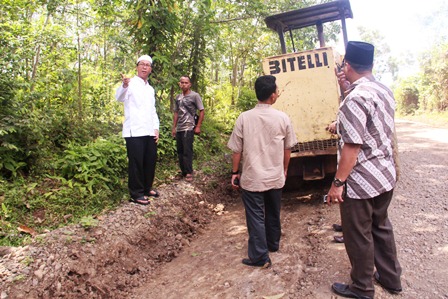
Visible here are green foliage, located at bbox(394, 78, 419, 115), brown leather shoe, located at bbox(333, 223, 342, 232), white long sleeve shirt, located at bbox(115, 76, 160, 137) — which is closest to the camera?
brown leather shoe, located at bbox(333, 223, 342, 232)

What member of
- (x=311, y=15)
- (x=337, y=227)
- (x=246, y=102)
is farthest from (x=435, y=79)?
(x=337, y=227)

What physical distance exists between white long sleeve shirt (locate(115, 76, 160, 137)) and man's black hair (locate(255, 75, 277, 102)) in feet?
6.11

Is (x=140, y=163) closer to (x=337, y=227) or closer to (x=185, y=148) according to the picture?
(x=185, y=148)

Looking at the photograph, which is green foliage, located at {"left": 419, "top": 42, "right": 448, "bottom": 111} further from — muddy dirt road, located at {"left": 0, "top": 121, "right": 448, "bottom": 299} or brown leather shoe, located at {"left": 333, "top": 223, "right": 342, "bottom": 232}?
brown leather shoe, located at {"left": 333, "top": 223, "right": 342, "bottom": 232}

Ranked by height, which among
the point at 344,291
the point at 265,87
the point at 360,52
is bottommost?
the point at 344,291

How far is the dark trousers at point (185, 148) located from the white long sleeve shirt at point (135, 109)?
131cm

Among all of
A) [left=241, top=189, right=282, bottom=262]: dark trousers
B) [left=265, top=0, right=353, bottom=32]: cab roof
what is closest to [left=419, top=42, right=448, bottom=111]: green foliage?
[left=265, top=0, right=353, bottom=32]: cab roof

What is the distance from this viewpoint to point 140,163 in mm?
4508

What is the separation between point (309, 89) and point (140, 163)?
2678 mm

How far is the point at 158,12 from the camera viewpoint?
21.6 ft

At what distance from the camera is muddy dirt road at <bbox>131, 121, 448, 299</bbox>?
2.88 m

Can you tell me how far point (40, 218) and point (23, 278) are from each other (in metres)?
1.12

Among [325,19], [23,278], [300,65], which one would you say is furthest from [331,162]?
[23,278]

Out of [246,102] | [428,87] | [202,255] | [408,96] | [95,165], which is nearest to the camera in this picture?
[202,255]
